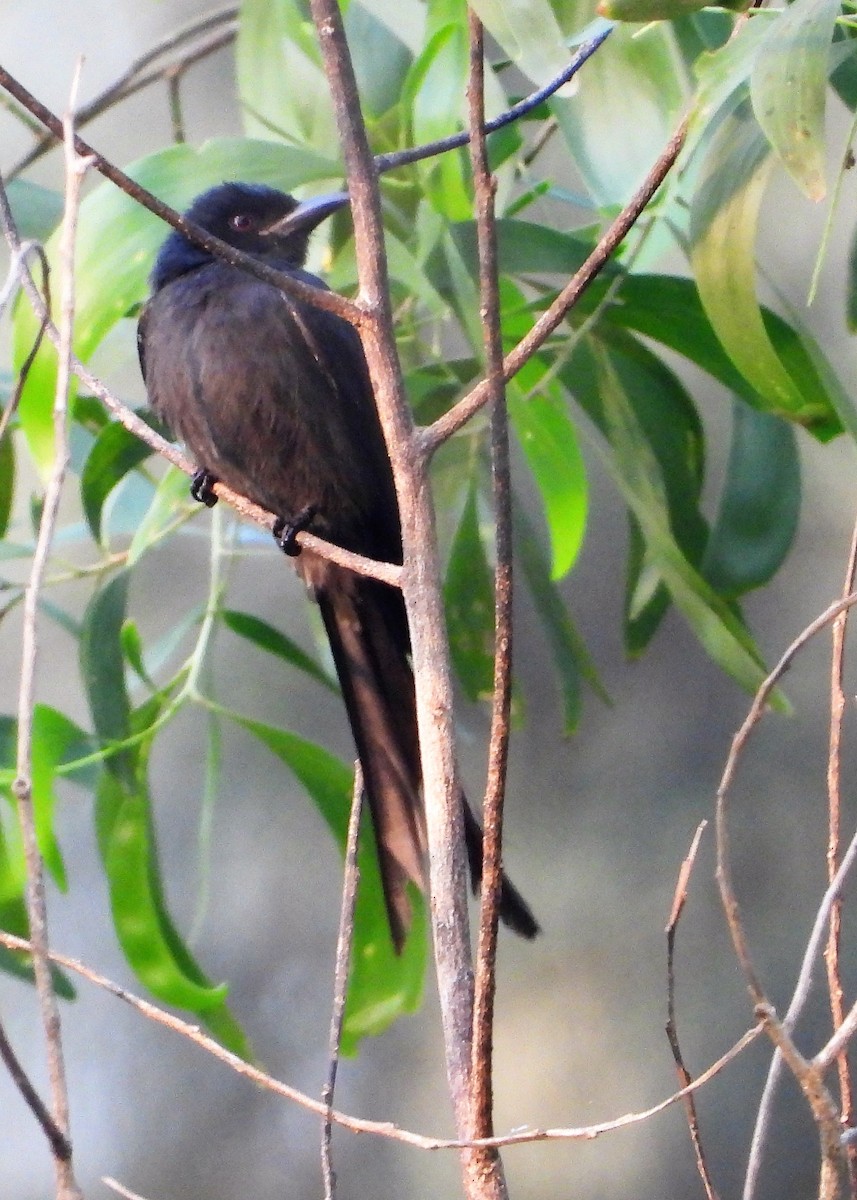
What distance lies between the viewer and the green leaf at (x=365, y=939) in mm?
1492

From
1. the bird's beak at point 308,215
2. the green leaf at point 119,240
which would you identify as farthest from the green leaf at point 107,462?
the bird's beak at point 308,215

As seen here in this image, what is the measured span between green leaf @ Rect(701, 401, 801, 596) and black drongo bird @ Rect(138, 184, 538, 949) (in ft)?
1.23

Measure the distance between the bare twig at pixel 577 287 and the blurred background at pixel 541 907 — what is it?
1.14 metres

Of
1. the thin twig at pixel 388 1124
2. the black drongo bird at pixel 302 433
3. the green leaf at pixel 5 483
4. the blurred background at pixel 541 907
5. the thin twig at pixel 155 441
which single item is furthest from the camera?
the blurred background at pixel 541 907

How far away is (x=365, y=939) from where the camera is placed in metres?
1.52

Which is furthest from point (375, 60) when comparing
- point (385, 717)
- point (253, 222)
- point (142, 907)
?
point (142, 907)

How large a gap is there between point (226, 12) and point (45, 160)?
64 centimetres

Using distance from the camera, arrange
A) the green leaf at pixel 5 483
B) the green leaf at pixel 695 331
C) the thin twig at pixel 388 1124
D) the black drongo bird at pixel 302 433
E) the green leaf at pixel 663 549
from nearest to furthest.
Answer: the thin twig at pixel 388 1124, the green leaf at pixel 663 549, the green leaf at pixel 695 331, the black drongo bird at pixel 302 433, the green leaf at pixel 5 483

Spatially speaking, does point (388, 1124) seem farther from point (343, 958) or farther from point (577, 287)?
point (577, 287)

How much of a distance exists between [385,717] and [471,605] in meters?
0.25

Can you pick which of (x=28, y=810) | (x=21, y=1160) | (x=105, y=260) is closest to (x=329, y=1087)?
(x=28, y=810)

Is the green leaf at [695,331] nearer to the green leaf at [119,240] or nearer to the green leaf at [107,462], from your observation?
the green leaf at [119,240]

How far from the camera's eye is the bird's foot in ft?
4.55

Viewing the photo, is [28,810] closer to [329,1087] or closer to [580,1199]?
[329,1087]
